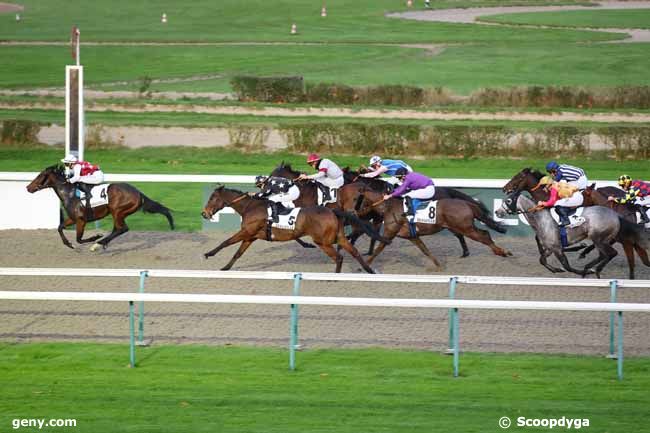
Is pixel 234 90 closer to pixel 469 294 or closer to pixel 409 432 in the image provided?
pixel 469 294

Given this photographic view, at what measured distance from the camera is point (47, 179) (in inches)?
527

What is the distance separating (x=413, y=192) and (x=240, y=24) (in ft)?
122

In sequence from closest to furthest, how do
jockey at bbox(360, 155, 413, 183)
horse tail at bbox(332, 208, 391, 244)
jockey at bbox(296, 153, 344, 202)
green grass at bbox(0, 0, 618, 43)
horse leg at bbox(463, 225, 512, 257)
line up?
horse tail at bbox(332, 208, 391, 244)
horse leg at bbox(463, 225, 512, 257)
jockey at bbox(360, 155, 413, 183)
jockey at bbox(296, 153, 344, 202)
green grass at bbox(0, 0, 618, 43)

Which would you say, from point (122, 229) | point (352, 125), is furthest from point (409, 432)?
point (352, 125)

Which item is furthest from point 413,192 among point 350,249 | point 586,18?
point 586,18

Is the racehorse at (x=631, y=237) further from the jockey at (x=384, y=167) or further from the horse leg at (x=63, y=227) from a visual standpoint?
→ the horse leg at (x=63, y=227)

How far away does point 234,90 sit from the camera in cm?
3102

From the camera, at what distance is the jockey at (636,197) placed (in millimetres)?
13055

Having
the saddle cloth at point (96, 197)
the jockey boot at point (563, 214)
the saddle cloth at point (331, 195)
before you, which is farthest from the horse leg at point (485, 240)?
the saddle cloth at point (96, 197)

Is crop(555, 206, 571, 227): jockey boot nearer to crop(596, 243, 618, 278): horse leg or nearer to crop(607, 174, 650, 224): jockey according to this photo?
crop(596, 243, 618, 278): horse leg

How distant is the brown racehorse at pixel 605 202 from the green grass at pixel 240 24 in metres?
31.6

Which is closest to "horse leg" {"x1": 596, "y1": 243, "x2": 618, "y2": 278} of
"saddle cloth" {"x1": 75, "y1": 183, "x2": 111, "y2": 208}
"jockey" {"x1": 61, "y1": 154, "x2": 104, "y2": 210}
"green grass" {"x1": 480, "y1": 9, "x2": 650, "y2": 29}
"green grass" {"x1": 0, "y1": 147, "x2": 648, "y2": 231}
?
"saddle cloth" {"x1": 75, "y1": 183, "x2": 111, "y2": 208}

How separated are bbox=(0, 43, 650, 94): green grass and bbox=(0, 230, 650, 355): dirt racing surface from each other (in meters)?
21.0

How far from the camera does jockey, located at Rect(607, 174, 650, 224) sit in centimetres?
1305
